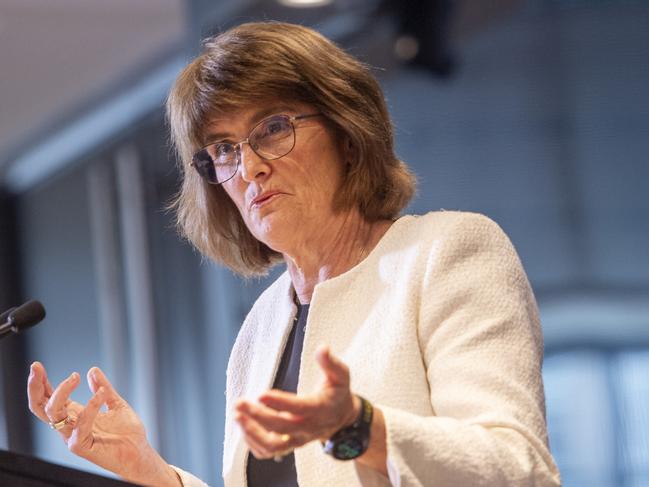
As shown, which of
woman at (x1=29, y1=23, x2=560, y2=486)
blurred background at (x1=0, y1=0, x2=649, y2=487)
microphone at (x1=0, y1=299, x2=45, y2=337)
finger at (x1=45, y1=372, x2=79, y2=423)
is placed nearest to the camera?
woman at (x1=29, y1=23, x2=560, y2=486)

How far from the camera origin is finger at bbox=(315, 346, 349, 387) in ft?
4.06

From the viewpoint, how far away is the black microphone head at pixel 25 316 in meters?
1.73

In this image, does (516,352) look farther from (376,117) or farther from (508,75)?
(508,75)

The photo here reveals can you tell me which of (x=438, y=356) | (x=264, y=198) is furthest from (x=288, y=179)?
(x=438, y=356)

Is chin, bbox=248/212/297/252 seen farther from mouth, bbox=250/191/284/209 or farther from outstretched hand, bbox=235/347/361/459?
outstretched hand, bbox=235/347/361/459

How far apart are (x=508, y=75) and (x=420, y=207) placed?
0.47 metres

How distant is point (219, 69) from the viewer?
1.95 metres

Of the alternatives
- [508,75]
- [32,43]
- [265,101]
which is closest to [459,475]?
[265,101]

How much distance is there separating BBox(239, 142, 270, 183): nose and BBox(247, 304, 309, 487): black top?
248 millimetres

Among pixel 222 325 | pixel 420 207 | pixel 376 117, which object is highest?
pixel 376 117

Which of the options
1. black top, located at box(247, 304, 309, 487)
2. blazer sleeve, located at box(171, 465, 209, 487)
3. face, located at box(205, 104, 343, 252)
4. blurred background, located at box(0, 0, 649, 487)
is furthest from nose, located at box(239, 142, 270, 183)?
blurred background, located at box(0, 0, 649, 487)

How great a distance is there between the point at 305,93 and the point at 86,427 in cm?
66

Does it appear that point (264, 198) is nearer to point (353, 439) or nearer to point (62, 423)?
point (62, 423)

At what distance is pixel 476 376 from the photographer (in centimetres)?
151
